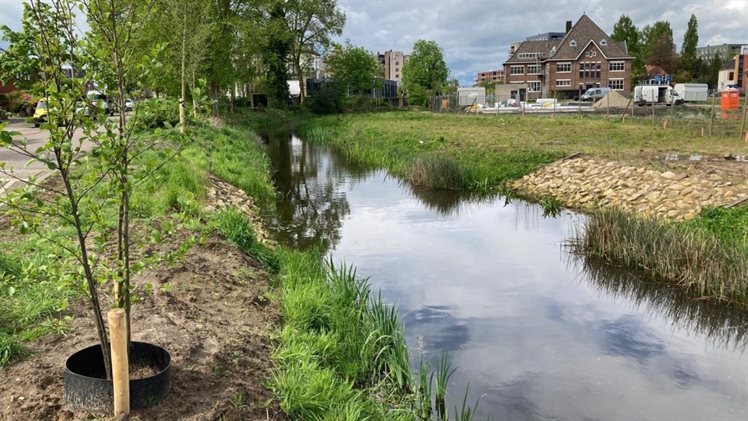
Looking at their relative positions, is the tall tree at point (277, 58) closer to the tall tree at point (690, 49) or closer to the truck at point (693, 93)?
the truck at point (693, 93)

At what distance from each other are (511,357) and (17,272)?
564 cm

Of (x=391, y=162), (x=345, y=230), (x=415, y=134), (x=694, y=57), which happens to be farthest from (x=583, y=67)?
(x=345, y=230)

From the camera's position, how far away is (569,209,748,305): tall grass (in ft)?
30.7

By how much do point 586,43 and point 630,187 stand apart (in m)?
76.5

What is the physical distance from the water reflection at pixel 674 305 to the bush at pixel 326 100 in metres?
50.6

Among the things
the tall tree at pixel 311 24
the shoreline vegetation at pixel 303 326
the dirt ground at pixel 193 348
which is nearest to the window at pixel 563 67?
the tall tree at pixel 311 24

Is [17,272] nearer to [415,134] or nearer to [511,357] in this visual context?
[511,357]

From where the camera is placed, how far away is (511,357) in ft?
24.8

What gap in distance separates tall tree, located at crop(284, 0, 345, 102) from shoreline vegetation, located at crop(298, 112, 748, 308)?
55.4 feet

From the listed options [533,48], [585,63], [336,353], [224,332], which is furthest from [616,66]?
[224,332]

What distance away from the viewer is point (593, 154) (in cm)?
2098

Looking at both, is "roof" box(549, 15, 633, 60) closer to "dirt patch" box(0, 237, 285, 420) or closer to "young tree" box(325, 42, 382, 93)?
"young tree" box(325, 42, 382, 93)

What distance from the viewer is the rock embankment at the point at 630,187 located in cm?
1370

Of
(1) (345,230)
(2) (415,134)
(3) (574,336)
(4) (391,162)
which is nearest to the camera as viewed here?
(3) (574,336)
